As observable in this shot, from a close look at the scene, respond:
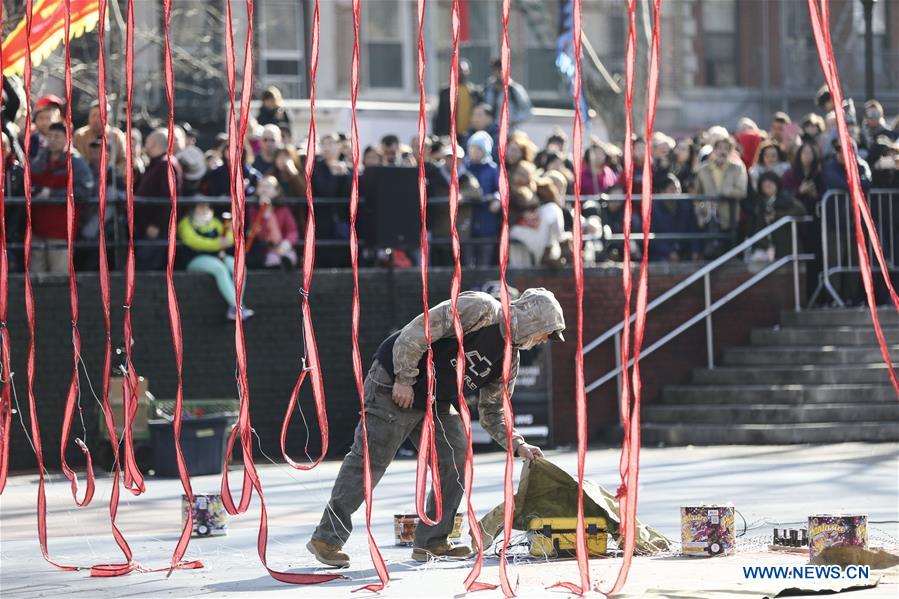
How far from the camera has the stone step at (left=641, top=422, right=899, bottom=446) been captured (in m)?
18.2

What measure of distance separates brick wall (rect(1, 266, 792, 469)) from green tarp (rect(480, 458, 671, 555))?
8.42 m

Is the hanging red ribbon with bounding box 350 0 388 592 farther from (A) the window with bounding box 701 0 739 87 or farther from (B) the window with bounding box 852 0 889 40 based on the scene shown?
(B) the window with bounding box 852 0 889 40

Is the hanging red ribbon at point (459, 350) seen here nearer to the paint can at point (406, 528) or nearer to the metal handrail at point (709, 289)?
the paint can at point (406, 528)

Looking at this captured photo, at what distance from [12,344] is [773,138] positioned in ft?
30.3

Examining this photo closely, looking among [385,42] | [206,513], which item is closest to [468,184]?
[206,513]

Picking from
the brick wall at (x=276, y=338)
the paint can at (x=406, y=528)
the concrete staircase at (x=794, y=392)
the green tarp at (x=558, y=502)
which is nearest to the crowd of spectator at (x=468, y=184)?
the brick wall at (x=276, y=338)

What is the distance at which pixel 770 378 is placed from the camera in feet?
63.6

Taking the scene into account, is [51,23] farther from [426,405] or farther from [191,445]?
[426,405]

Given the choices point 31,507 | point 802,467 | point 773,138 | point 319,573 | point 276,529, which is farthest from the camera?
point 773,138

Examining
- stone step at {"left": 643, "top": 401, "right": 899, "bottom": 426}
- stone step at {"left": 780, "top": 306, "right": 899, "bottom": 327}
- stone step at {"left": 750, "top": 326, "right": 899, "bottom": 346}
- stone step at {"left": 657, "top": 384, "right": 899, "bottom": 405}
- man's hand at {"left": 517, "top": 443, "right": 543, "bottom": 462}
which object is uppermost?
stone step at {"left": 780, "top": 306, "right": 899, "bottom": 327}

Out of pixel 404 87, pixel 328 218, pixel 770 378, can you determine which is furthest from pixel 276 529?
pixel 404 87

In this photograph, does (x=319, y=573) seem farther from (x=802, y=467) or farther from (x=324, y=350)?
(x=324, y=350)

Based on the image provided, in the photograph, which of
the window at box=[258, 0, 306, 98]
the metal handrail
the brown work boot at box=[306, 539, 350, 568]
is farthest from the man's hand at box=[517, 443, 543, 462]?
the window at box=[258, 0, 306, 98]

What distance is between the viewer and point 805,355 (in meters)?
19.5
